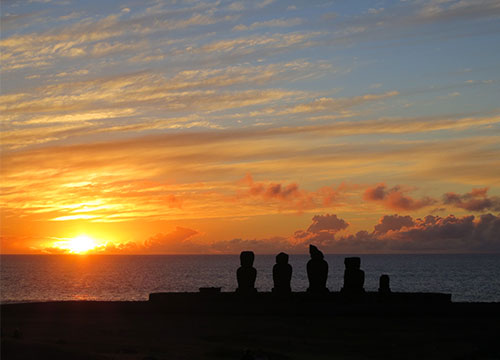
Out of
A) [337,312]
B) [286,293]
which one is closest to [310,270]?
[286,293]

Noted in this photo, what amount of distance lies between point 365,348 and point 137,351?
27.0 feet

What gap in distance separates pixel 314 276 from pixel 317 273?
238mm

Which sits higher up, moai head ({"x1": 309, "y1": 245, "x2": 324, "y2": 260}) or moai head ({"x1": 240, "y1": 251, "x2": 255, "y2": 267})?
moai head ({"x1": 309, "y1": 245, "x2": 324, "y2": 260})

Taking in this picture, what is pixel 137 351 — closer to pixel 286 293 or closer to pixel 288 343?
pixel 288 343

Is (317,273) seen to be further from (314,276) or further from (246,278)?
(246,278)

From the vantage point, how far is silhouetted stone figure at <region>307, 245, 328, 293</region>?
1369 inches

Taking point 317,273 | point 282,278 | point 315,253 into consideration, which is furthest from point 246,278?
point 315,253

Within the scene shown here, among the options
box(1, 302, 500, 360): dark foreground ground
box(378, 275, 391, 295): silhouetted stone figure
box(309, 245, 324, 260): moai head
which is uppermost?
box(309, 245, 324, 260): moai head

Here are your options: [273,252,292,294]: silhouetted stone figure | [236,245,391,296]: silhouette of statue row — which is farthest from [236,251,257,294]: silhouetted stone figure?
[273,252,292,294]: silhouetted stone figure

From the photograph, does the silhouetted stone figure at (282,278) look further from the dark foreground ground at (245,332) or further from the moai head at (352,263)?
the dark foreground ground at (245,332)

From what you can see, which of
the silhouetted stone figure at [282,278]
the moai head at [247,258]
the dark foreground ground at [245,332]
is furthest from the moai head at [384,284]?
the moai head at [247,258]

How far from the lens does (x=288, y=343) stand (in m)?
23.8

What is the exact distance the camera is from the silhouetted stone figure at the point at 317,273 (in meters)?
34.8

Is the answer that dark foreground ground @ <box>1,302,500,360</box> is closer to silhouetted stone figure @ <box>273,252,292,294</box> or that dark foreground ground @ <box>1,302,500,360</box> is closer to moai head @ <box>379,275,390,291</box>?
moai head @ <box>379,275,390,291</box>
